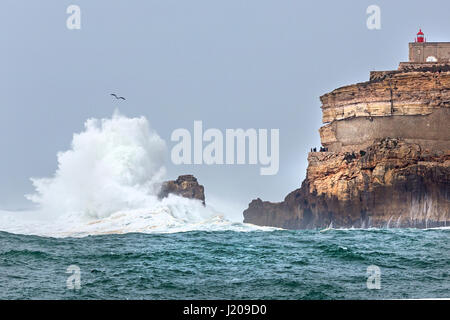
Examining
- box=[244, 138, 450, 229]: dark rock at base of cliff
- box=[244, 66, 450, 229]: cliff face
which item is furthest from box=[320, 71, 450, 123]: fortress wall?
box=[244, 138, 450, 229]: dark rock at base of cliff

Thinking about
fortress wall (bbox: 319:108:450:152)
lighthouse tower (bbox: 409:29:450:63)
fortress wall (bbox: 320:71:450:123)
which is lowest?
fortress wall (bbox: 319:108:450:152)

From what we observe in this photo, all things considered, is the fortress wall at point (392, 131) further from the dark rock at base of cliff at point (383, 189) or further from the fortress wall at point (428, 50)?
the fortress wall at point (428, 50)

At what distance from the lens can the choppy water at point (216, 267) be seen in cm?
1978

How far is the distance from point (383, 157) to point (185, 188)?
15.7 meters

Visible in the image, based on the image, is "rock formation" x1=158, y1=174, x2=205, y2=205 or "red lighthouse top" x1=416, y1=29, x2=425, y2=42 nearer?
"rock formation" x1=158, y1=174, x2=205, y2=205

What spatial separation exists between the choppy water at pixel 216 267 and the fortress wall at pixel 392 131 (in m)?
24.4

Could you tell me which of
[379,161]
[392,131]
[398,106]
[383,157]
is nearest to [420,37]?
[398,106]

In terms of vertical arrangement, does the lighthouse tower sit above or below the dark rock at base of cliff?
above

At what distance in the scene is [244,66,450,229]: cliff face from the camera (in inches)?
2194

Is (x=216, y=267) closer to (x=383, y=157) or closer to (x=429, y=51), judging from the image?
(x=383, y=157)

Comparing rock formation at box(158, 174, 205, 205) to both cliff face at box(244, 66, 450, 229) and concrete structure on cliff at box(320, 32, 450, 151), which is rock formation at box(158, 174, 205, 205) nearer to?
cliff face at box(244, 66, 450, 229)

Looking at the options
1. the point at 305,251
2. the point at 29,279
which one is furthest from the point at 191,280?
the point at 305,251

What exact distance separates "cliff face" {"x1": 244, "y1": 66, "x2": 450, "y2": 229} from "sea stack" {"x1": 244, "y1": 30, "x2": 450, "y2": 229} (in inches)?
2.9

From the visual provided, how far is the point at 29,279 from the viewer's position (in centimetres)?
2167
